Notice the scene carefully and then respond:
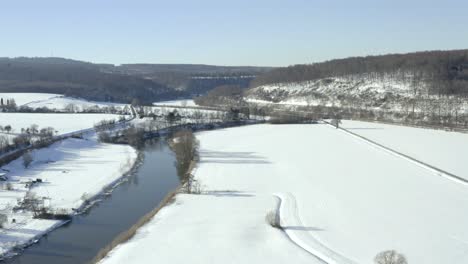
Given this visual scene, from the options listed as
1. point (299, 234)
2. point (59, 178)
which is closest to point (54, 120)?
point (59, 178)

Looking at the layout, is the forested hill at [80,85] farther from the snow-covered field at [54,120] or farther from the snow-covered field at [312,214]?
the snow-covered field at [312,214]

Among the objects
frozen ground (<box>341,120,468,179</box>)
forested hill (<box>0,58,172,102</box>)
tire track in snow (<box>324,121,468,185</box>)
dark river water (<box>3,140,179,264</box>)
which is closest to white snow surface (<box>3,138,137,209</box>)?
dark river water (<box>3,140,179,264</box>)

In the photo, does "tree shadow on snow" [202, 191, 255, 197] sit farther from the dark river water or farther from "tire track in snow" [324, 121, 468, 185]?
"tire track in snow" [324, 121, 468, 185]

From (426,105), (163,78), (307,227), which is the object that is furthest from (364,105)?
(163,78)

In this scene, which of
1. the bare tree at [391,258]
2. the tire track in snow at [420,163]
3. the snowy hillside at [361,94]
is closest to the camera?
the bare tree at [391,258]

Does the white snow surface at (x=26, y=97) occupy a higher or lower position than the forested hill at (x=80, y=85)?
lower

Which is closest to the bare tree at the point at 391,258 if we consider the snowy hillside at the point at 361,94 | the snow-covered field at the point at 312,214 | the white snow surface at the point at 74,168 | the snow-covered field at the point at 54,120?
the snow-covered field at the point at 312,214
